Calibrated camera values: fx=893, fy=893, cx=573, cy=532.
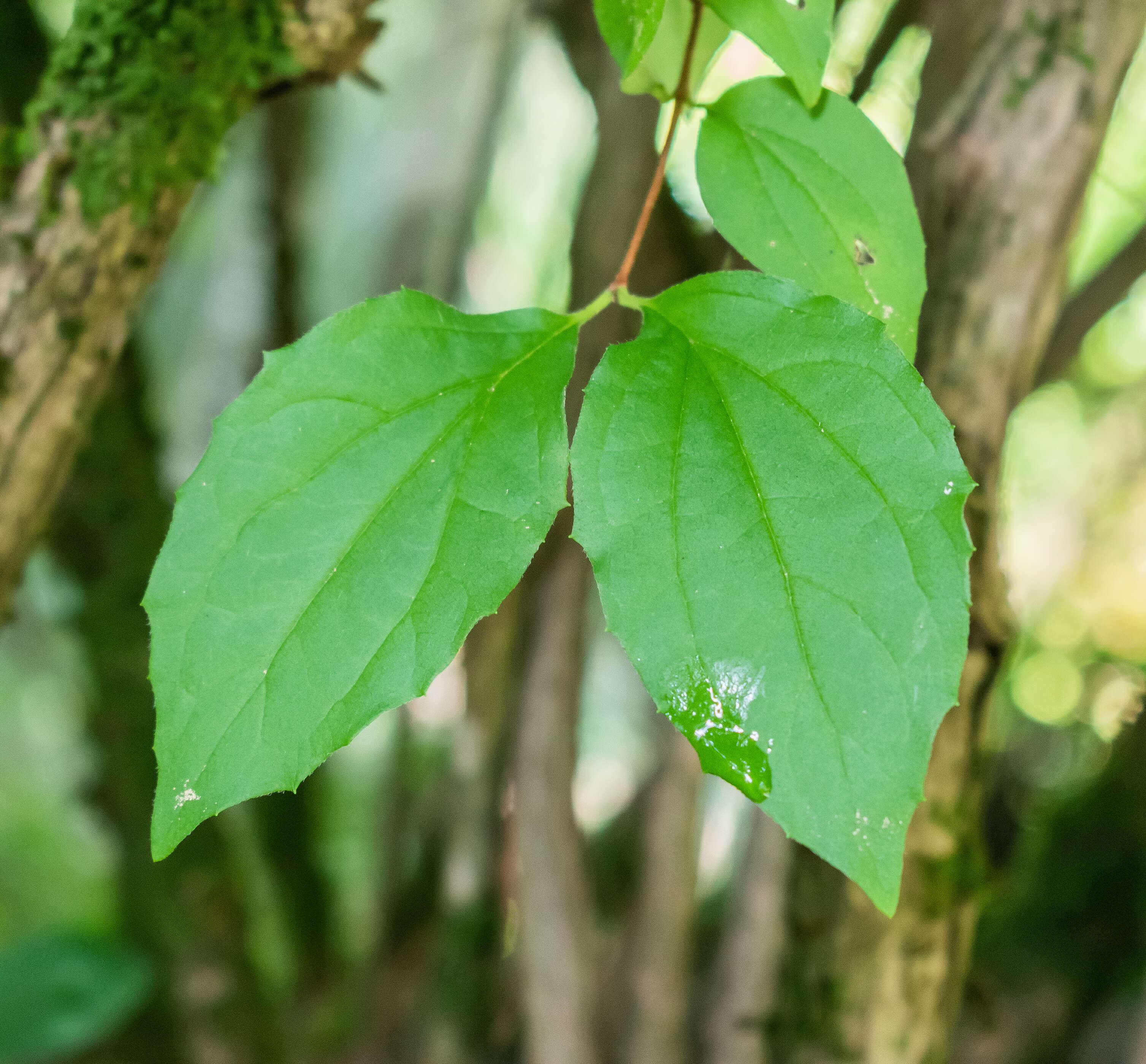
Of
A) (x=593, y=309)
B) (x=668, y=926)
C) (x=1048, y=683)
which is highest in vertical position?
(x=593, y=309)

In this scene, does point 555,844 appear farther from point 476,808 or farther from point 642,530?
point 642,530

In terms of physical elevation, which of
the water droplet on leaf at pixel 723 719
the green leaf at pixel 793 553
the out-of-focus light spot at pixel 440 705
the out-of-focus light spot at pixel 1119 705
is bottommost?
the out-of-focus light spot at pixel 440 705

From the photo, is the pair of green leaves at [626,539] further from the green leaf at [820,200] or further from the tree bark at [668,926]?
the tree bark at [668,926]

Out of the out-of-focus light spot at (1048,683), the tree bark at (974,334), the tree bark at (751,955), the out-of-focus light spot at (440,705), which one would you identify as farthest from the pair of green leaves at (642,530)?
the out-of-focus light spot at (1048,683)

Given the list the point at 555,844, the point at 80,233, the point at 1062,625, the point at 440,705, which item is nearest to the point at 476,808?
the point at 555,844

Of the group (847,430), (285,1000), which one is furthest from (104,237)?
(285,1000)

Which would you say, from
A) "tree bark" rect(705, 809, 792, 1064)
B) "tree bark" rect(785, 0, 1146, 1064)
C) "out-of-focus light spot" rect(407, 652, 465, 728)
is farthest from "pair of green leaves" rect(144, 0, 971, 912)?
"out-of-focus light spot" rect(407, 652, 465, 728)
